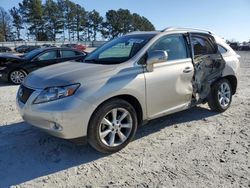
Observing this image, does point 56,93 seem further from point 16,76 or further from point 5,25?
point 5,25

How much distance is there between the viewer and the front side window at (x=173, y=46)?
5.20m

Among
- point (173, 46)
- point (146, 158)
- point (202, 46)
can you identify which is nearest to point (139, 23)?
point (202, 46)

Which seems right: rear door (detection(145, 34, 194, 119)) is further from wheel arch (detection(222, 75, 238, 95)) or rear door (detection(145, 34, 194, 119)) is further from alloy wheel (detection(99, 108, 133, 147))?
wheel arch (detection(222, 75, 238, 95))

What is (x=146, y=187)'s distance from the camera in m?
3.59

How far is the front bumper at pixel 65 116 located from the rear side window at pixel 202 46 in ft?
8.73

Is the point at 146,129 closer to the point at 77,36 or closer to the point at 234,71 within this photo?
the point at 234,71

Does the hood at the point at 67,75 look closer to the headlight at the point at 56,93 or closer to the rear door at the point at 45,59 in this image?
the headlight at the point at 56,93

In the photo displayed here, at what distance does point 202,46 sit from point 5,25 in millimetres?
82482

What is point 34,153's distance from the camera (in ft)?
15.0

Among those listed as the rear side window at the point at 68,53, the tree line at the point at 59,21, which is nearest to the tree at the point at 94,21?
the tree line at the point at 59,21

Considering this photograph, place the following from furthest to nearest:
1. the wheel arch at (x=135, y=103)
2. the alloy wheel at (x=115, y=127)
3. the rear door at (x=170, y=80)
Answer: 1. the rear door at (x=170, y=80)
2. the wheel arch at (x=135, y=103)
3. the alloy wheel at (x=115, y=127)

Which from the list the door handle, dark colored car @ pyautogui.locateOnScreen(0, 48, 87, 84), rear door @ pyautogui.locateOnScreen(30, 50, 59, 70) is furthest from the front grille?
rear door @ pyautogui.locateOnScreen(30, 50, 59, 70)

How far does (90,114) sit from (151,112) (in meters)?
1.16

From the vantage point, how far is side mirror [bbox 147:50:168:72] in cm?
473
